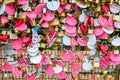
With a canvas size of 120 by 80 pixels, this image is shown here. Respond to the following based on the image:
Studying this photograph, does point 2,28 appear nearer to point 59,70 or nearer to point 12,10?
point 12,10

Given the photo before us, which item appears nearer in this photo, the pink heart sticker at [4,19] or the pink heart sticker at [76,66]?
the pink heart sticker at [4,19]

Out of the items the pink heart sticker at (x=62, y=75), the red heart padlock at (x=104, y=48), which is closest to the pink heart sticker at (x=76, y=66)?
the pink heart sticker at (x=62, y=75)

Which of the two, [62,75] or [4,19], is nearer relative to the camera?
[4,19]

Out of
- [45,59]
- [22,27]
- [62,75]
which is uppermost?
[22,27]

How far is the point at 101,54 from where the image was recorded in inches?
82.2

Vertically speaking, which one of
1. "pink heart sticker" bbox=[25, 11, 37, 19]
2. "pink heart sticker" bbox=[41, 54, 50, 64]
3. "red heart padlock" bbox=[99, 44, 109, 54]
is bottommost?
"pink heart sticker" bbox=[41, 54, 50, 64]

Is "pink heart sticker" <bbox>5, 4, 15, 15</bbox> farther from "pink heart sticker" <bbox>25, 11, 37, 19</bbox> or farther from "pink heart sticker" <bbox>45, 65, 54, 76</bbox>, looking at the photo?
"pink heart sticker" <bbox>45, 65, 54, 76</bbox>

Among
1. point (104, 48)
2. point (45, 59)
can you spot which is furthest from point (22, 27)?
point (104, 48)

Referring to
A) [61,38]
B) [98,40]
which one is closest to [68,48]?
[61,38]

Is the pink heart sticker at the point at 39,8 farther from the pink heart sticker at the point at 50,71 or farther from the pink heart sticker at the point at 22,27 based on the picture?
the pink heart sticker at the point at 50,71

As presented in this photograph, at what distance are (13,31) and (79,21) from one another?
463mm

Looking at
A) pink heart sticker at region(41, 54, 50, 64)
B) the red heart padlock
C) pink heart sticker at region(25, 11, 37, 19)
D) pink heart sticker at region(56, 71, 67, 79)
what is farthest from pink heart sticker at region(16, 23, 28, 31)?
the red heart padlock

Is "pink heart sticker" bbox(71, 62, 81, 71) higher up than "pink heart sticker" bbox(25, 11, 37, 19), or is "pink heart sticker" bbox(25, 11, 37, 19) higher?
"pink heart sticker" bbox(25, 11, 37, 19)

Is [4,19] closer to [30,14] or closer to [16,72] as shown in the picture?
[30,14]
